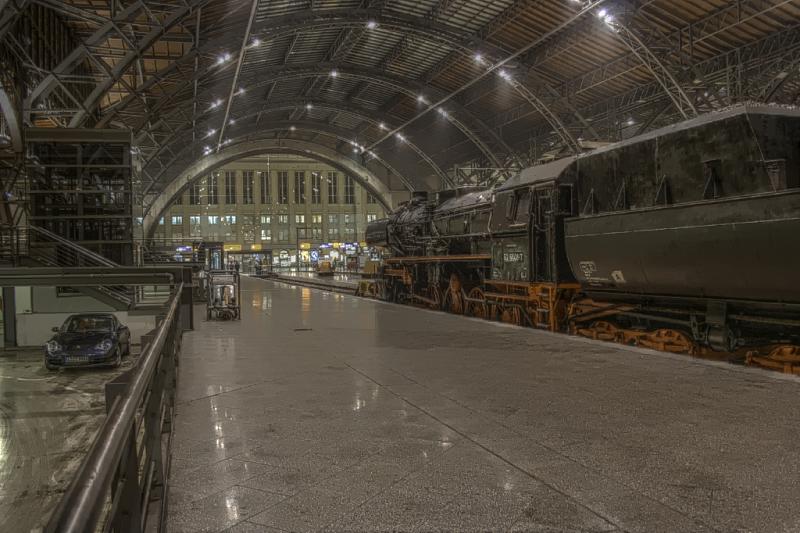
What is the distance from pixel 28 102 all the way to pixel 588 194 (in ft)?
69.8

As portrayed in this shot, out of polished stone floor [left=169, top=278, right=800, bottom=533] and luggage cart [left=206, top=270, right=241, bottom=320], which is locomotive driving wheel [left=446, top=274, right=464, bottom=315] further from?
polished stone floor [left=169, top=278, right=800, bottom=533]

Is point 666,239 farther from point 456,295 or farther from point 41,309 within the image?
point 41,309

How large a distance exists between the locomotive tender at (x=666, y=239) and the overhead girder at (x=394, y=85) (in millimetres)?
25748

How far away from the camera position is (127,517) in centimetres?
247

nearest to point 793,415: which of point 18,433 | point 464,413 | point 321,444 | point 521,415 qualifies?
point 521,415

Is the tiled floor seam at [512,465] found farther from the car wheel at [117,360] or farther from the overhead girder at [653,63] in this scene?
the overhead girder at [653,63]

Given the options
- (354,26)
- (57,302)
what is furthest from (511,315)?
(354,26)

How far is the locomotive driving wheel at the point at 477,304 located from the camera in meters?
16.7

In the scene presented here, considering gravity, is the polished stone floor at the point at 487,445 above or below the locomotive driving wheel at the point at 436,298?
below

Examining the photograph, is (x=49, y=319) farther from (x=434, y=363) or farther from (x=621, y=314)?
(x=621, y=314)

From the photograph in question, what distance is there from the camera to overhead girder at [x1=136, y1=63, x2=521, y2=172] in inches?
1512

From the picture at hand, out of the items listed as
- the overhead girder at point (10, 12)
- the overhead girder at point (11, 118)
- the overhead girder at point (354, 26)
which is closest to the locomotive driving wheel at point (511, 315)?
the overhead girder at point (10, 12)

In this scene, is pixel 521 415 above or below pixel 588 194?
below

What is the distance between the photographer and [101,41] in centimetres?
2372
